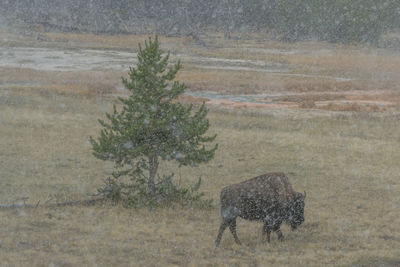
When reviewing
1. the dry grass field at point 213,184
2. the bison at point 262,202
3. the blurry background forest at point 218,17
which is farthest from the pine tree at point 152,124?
the blurry background forest at point 218,17

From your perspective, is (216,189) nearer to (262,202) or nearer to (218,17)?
(262,202)

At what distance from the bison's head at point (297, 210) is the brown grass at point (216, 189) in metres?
0.51

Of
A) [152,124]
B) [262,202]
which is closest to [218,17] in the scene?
[152,124]

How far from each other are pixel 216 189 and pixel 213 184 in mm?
748

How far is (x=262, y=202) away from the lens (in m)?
12.5

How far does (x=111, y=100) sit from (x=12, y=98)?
6496 millimetres

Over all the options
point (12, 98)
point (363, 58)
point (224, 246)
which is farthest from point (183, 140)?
point (363, 58)

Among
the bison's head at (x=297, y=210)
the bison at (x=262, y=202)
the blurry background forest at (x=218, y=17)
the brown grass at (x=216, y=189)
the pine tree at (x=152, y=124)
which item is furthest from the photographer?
the blurry background forest at (x=218, y=17)

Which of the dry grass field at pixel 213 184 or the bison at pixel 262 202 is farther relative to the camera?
the dry grass field at pixel 213 184

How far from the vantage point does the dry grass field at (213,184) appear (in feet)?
41.1

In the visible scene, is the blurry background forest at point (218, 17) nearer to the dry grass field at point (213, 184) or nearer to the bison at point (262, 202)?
the dry grass field at point (213, 184)

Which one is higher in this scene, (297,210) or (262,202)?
(262,202)

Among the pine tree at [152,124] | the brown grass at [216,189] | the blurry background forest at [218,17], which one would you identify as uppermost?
the blurry background forest at [218,17]

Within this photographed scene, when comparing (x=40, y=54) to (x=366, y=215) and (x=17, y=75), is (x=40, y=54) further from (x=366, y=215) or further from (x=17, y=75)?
(x=366, y=215)
